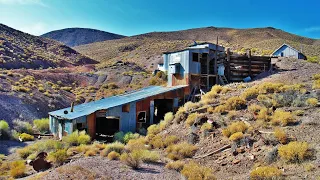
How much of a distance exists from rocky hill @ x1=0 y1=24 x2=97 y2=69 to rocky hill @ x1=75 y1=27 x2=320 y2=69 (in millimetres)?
9130

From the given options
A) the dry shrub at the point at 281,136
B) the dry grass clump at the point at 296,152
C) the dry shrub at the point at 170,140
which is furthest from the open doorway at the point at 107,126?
the dry grass clump at the point at 296,152

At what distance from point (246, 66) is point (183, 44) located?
54008 mm

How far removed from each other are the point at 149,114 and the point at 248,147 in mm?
11236

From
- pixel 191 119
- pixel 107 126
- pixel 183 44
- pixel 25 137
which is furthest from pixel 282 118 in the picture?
pixel 183 44

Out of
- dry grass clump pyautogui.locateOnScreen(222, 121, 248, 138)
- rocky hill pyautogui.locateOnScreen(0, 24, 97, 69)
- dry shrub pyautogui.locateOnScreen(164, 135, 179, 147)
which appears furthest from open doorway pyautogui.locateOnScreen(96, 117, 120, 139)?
rocky hill pyautogui.locateOnScreen(0, 24, 97, 69)

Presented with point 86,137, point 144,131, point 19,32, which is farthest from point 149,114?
point 19,32

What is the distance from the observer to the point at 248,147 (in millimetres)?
12617

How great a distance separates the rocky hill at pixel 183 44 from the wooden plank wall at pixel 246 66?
92.5 ft

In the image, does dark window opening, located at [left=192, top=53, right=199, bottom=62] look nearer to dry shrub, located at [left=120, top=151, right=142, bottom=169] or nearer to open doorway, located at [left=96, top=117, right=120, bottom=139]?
open doorway, located at [left=96, top=117, right=120, bottom=139]

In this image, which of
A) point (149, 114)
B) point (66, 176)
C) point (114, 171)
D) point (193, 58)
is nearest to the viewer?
point (66, 176)

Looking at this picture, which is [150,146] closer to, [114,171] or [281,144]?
[114,171]

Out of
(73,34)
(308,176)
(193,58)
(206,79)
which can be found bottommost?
(308,176)

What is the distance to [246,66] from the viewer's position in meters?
27.5

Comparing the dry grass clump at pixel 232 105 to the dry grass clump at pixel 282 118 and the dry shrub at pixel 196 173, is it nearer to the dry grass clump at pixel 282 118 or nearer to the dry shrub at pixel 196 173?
the dry grass clump at pixel 282 118
